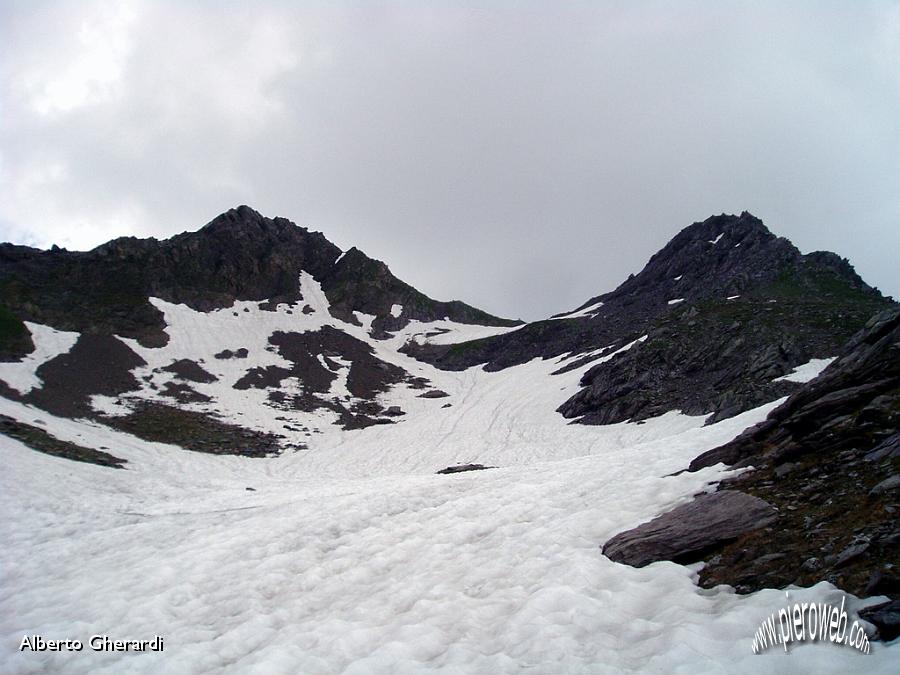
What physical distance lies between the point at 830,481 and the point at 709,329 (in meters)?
41.1

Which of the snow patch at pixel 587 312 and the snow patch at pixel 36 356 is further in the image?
the snow patch at pixel 587 312

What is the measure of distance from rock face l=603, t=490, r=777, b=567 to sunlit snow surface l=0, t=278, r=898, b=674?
0.48m

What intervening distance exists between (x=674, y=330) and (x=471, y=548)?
144ft

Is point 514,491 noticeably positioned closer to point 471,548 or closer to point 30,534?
point 471,548

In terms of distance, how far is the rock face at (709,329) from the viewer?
119 feet

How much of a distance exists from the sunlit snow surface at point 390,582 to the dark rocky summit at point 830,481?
57 cm

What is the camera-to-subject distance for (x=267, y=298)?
300 ft

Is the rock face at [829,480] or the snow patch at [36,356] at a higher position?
the snow patch at [36,356]

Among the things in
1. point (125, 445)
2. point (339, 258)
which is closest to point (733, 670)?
point (125, 445)

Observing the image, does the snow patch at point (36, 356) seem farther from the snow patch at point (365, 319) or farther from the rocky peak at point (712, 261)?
the rocky peak at point (712, 261)

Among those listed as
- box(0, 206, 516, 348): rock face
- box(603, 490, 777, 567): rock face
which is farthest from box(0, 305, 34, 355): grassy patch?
box(603, 490, 777, 567): rock face

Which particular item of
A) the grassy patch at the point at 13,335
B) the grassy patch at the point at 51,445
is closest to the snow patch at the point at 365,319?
the grassy patch at the point at 13,335

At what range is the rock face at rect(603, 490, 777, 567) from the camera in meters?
8.72

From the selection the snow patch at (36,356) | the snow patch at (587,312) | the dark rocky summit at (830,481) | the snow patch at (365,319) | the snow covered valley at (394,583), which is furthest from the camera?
the snow patch at (365,319)
